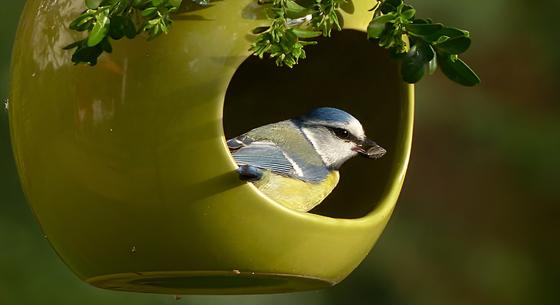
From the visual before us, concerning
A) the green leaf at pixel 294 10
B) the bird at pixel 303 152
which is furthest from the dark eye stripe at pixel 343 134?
the green leaf at pixel 294 10

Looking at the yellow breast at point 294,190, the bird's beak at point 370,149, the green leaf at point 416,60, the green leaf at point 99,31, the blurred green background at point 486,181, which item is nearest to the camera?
the green leaf at point 99,31

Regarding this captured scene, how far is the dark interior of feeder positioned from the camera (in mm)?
3477

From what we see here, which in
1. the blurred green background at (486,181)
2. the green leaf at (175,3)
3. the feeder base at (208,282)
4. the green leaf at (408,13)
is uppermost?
the green leaf at (175,3)

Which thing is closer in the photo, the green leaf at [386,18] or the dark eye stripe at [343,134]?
the green leaf at [386,18]

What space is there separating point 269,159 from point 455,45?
515 mm

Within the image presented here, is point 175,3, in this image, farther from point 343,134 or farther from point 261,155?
point 343,134

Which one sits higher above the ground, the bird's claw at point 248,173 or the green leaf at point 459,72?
the green leaf at point 459,72

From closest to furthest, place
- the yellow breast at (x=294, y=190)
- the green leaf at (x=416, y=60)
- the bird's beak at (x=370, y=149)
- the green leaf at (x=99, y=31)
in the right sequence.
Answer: the green leaf at (x=99, y=31)
the green leaf at (x=416, y=60)
the yellow breast at (x=294, y=190)
the bird's beak at (x=370, y=149)

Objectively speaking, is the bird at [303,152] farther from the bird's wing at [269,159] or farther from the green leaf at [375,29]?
the green leaf at [375,29]

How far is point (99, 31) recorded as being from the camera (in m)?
2.83

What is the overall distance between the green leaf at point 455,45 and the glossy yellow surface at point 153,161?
251mm

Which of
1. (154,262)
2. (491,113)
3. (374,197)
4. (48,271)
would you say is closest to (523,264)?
(491,113)

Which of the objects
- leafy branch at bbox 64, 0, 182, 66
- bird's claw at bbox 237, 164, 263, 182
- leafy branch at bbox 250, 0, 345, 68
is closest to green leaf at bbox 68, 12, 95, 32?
leafy branch at bbox 64, 0, 182, 66

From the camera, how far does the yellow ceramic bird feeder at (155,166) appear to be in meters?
2.94
